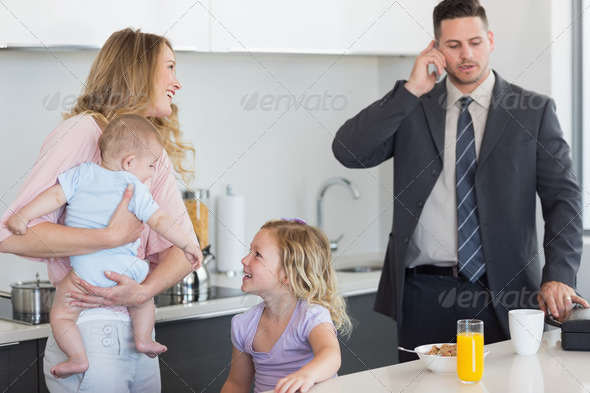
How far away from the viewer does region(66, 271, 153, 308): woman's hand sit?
1.49 m

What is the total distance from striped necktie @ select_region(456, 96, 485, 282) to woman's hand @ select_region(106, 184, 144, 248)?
2.74ft

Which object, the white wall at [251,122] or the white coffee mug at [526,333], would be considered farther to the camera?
the white wall at [251,122]

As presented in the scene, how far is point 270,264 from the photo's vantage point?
168 cm

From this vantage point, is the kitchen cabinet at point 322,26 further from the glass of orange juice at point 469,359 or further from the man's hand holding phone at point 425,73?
the glass of orange juice at point 469,359

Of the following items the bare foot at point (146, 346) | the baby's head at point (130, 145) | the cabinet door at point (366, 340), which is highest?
the baby's head at point (130, 145)

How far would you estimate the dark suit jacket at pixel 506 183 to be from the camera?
1893 millimetres

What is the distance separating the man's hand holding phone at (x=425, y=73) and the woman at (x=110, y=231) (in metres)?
0.63

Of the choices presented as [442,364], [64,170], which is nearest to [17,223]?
[64,170]

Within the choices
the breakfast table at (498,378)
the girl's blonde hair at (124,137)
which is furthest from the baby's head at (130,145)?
the breakfast table at (498,378)

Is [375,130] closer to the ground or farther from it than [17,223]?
farther from it

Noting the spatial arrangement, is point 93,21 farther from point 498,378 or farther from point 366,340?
point 498,378

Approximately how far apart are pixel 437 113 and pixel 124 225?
93cm

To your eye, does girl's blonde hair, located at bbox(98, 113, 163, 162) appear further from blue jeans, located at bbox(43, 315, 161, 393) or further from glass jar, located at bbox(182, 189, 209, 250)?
glass jar, located at bbox(182, 189, 209, 250)

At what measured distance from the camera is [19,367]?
6.19 feet
